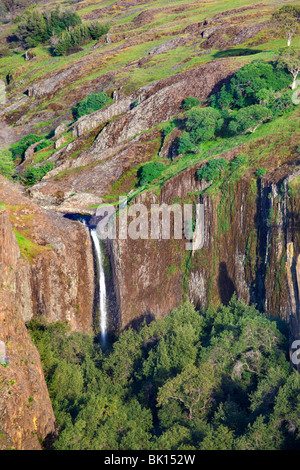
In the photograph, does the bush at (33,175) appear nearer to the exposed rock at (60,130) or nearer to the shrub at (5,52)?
the exposed rock at (60,130)

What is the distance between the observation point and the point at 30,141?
286 ft

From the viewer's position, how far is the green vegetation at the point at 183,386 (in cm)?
2833

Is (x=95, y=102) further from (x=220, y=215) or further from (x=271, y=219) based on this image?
(x=271, y=219)

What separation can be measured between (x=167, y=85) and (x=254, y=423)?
61.8 meters

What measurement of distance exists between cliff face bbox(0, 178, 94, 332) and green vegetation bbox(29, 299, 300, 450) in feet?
15.6

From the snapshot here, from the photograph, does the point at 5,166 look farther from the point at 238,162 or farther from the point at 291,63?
the point at 291,63

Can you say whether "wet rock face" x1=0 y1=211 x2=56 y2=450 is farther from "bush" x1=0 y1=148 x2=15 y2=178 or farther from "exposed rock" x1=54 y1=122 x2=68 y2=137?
"exposed rock" x1=54 y1=122 x2=68 y2=137

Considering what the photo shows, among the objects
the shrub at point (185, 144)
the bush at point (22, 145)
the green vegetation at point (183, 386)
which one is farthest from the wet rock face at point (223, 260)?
the bush at point (22, 145)

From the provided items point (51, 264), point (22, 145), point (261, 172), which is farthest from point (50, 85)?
point (261, 172)

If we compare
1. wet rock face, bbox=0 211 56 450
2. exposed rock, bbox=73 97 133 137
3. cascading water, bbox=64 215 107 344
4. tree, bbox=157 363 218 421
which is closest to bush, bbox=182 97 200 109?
exposed rock, bbox=73 97 133 137

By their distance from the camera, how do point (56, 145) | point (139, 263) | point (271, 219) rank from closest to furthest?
1. point (271, 219)
2. point (139, 263)
3. point (56, 145)

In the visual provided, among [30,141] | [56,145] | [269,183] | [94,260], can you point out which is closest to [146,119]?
[56,145]

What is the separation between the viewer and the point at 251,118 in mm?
52594

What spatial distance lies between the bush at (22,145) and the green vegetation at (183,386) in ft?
162
